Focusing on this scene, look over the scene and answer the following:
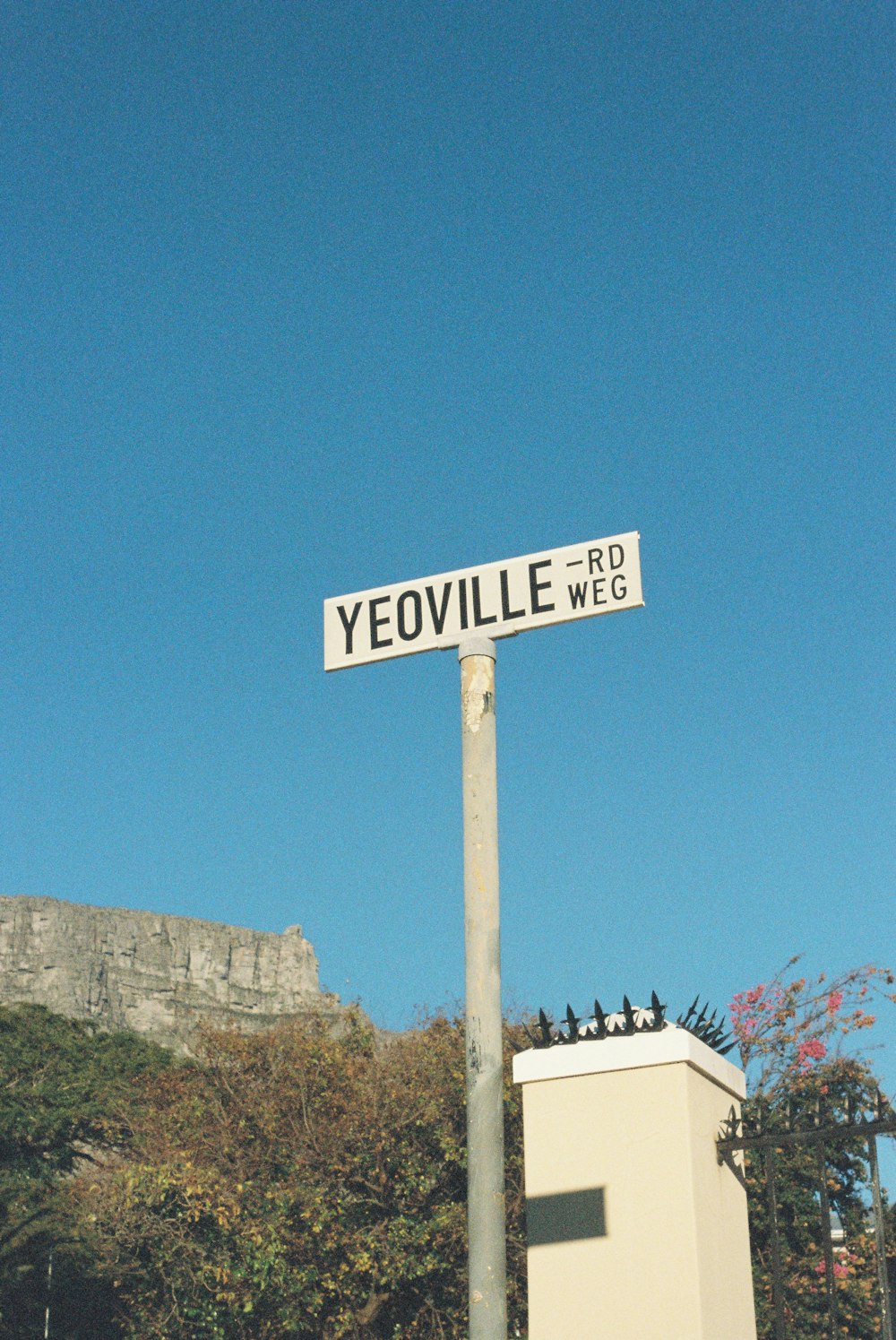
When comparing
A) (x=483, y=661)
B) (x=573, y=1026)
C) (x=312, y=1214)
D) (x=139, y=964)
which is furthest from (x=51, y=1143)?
(x=139, y=964)

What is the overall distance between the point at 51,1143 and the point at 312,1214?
29.1 feet

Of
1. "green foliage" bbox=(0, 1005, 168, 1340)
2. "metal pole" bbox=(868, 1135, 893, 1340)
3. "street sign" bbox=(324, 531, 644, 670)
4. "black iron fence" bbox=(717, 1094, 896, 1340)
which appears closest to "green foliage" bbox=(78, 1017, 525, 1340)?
"green foliage" bbox=(0, 1005, 168, 1340)

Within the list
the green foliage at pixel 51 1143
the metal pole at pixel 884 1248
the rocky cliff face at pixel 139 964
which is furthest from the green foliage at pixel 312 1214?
the rocky cliff face at pixel 139 964

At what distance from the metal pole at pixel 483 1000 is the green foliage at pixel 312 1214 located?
12.7 metres

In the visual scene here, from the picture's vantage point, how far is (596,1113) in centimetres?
504

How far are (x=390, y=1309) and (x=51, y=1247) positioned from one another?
5.81 metres

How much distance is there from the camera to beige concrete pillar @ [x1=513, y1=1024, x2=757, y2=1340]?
4781mm

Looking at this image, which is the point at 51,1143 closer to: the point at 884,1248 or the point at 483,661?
the point at 884,1248

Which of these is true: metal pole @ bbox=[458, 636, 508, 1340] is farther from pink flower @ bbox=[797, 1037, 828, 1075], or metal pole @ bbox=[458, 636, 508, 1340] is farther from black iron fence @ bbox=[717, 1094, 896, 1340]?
pink flower @ bbox=[797, 1037, 828, 1075]

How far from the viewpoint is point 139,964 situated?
375 feet

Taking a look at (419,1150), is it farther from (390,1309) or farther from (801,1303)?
(801,1303)

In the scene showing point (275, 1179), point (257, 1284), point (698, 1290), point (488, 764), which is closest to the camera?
point (488, 764)

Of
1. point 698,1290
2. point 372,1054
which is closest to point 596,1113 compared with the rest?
point 698,1290

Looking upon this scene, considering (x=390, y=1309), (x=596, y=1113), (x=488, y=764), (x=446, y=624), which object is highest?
(x=446, y=624)
